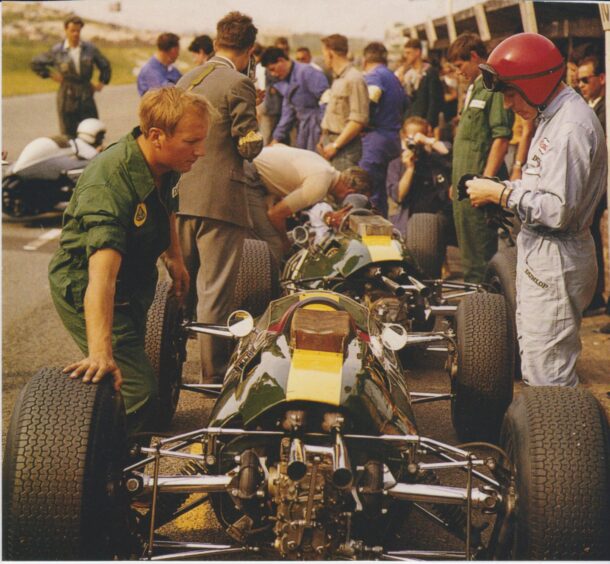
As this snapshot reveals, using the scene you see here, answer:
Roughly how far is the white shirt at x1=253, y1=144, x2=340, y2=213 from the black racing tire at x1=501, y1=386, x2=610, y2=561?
13.5 ft

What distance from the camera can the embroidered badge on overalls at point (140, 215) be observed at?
4109 mm

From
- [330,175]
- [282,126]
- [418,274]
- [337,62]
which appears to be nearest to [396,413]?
[418,274]

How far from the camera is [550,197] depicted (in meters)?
4.58

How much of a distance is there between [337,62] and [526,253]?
647 cm

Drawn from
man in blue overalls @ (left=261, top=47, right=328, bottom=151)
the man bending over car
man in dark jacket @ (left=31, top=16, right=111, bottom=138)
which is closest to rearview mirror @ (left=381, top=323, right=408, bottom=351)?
the man bending over car

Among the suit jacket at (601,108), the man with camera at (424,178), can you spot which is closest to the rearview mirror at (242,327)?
the suit jacket at (601,108)

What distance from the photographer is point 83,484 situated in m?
3.39

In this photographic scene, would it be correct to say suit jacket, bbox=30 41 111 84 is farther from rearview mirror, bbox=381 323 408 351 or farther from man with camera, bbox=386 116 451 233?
rearview mirror, bbox=381 323 408 351

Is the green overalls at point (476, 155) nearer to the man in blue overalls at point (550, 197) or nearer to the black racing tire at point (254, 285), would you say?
the black racing tire at point (254, 285)

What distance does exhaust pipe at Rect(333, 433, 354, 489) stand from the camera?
11.0ft

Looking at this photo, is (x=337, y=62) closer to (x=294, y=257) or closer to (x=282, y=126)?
(x=282, y=126)

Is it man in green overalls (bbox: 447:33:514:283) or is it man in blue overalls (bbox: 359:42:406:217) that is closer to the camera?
man in green overalls (bbox: 447:33:514:283)

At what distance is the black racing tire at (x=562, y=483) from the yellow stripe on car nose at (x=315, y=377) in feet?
2.36

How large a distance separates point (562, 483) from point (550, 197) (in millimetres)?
1606
